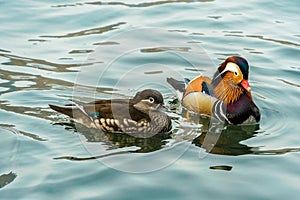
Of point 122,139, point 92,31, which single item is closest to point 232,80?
point 122,139

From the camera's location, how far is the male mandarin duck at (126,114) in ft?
27.1

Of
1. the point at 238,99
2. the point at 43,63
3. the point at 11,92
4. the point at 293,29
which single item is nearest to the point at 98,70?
the point at 43,63

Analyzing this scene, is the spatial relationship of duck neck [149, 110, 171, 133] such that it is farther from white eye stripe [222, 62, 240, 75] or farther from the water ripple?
the water ripple

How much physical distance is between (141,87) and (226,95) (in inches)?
47.8

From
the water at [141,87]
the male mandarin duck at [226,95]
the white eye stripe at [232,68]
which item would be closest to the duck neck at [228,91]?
the male mandarin duck at [226,95]

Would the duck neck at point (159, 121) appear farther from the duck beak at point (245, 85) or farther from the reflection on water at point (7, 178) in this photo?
the reflection on water at point (7, 178)

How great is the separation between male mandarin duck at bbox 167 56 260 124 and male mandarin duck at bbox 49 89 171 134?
3.12 ft

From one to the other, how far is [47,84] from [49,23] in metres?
2.82

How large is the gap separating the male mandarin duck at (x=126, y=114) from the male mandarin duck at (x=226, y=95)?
95cm

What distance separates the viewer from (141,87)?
9.82 meters

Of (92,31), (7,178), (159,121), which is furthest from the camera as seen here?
(92,31)

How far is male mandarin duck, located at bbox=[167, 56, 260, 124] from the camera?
29.5ft

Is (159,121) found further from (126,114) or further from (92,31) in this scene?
(92,31)

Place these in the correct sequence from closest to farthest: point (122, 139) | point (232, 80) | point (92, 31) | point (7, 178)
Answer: point (7, 178)
point (122, 139)
point (232, 80)
point (92, 31)
